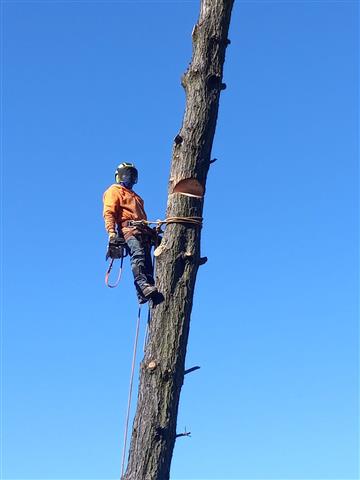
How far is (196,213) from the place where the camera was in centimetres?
529

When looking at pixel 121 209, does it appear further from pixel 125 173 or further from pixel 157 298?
pixel 157 298

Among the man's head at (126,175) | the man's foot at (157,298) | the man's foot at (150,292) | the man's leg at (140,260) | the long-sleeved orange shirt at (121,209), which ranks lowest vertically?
the man's foot at (157,298)

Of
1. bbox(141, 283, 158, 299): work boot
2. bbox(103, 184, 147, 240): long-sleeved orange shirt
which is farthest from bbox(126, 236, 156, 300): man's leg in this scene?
bbox(141, 283, 158, 299): work boot

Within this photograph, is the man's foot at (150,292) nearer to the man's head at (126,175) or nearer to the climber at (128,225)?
the climber at (128,225)

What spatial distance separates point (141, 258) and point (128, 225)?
40 centimetres

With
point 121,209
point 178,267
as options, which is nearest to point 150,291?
point 178,267

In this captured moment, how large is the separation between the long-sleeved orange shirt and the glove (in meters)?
0.05

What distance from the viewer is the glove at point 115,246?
20.7 ft

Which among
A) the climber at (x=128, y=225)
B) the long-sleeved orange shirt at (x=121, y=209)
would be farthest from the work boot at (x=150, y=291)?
the long-sleeved orange shirt at (x=121, y=209)

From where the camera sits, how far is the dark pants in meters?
5.98

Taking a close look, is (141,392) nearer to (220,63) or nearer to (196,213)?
(196,213)

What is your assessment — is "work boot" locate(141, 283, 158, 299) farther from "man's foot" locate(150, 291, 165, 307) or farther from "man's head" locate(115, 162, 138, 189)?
"man's head" locate(115, 162, 138, 189)

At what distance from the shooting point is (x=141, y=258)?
6.11 metres

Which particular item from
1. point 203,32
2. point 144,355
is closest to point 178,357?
point 144,355
